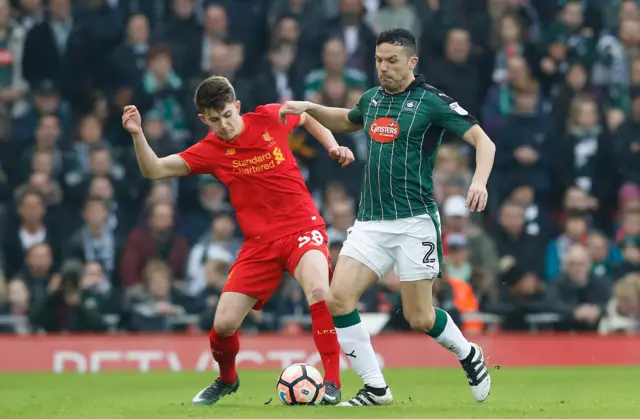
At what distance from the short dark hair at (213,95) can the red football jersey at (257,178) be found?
47 centimetres

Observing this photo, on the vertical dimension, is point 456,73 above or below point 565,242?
above

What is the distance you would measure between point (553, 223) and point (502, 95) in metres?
1.90

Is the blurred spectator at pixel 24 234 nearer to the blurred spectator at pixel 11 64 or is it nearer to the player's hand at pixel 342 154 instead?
the blurred spectator at pixel 11 64

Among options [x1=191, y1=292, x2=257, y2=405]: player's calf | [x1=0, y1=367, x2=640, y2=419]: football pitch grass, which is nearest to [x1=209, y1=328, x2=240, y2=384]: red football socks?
[x1=191, y1=292, x2=257, y2=405]: player's calf

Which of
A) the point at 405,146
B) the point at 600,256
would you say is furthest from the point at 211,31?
the point at 405,146

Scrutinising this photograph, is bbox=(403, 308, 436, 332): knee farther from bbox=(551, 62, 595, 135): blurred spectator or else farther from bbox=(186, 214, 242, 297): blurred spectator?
bbox=(551, 62, 595, 135): blurred spectator

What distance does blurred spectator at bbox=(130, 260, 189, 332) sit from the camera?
51.4 feet

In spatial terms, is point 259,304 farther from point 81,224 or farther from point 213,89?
point 81,224

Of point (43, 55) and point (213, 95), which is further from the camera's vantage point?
point (43, 55)

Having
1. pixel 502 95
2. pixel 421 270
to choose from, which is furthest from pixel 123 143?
pixel 421 270

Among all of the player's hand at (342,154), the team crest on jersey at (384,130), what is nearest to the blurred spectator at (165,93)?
the player's hand at (342,154)

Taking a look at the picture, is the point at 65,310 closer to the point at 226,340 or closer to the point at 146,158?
the point at 226,340

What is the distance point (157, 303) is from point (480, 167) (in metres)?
7.74

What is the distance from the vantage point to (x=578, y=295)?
1611 cm
